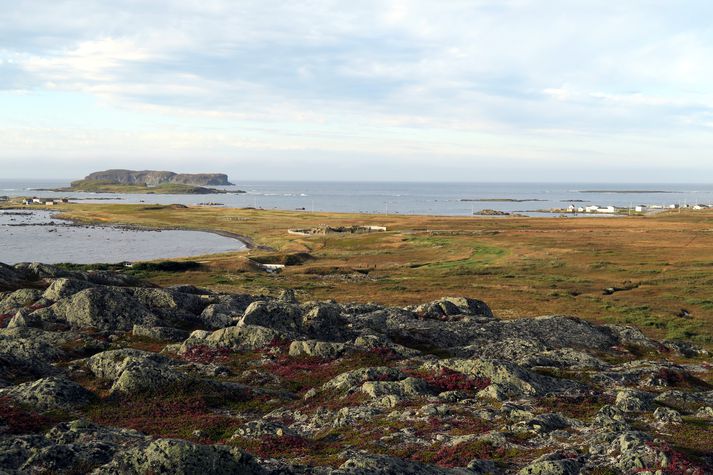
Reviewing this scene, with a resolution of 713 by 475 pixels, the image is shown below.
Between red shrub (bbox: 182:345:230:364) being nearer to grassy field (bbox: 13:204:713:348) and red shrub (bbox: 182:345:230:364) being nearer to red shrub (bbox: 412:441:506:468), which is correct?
red shrub (bbox: 412:441:506:468)

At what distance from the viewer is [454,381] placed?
29.8 metres

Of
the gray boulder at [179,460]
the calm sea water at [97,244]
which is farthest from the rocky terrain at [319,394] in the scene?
the calm sea water at [97,244]

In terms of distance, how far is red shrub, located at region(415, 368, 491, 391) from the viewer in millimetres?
29312

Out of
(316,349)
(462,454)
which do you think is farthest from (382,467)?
(316,349)

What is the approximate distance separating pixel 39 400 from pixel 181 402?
579 centimetres

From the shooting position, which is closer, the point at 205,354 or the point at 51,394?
the point at 51,394

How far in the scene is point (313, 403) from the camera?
27.6 m

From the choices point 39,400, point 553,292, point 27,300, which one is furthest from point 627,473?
point 553,292

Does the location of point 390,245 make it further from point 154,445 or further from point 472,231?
point 154,445

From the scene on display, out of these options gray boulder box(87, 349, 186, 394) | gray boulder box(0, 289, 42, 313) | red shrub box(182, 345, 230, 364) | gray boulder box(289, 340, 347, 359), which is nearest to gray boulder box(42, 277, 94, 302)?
gray boulder box(0, 289, 42, 313)

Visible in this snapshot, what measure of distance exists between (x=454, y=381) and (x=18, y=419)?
19.7m

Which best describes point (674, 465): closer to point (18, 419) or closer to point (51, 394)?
point (18, 419)

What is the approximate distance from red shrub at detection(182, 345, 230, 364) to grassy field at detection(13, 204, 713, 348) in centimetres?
3840

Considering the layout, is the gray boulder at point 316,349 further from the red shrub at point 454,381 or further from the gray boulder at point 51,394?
the gray boulder at point 51,394
